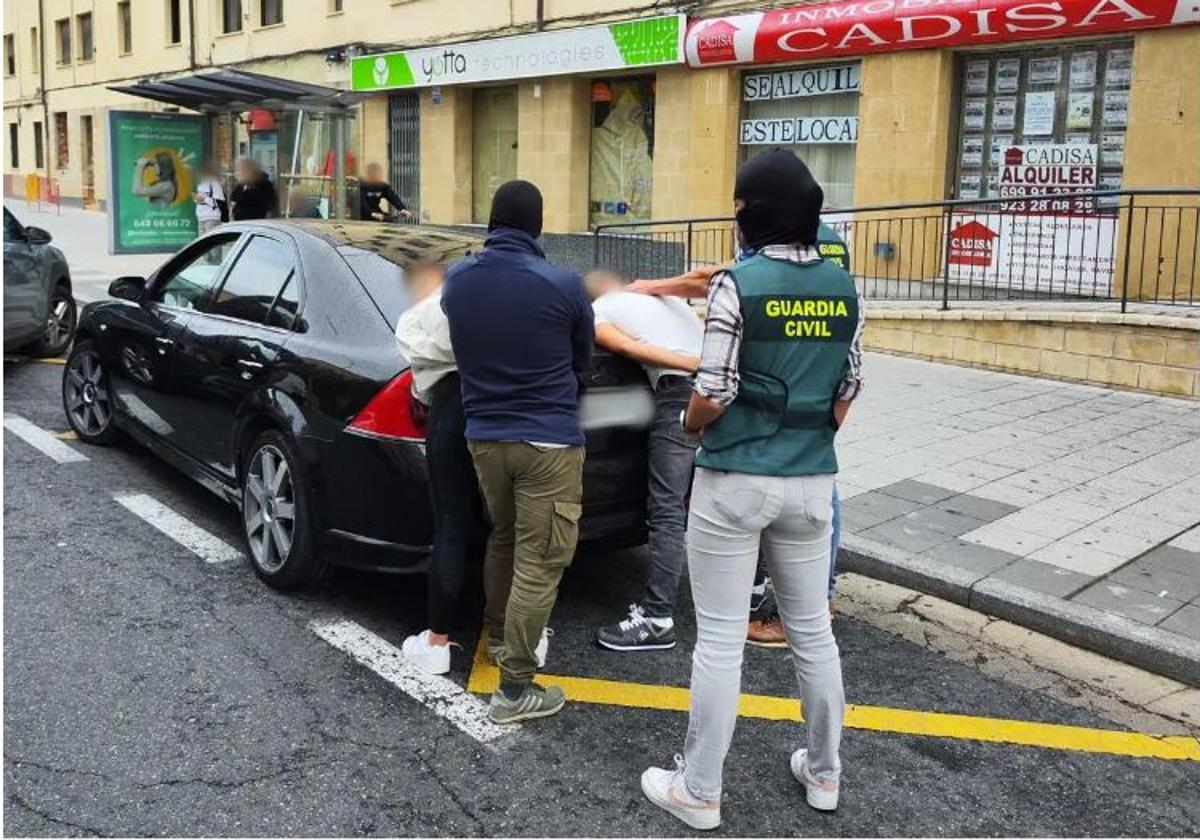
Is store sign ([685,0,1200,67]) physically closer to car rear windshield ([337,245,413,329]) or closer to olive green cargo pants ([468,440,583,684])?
car rear windshield ([337,245,413,329])

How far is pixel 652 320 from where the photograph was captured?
4215 mm

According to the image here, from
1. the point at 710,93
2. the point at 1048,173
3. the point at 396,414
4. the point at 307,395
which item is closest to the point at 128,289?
the point at 307,395

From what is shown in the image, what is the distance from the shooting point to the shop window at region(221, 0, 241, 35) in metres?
27.7

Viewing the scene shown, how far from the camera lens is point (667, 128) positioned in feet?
54.9

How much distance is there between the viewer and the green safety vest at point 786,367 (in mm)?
2885

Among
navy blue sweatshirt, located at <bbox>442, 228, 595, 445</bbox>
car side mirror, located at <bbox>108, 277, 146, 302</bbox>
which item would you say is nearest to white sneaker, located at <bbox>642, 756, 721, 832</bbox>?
navy blue sweatshirt, located at <bbox>442, 228, 595, 445</bbox>

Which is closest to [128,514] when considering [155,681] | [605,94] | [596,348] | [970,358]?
[155,681]

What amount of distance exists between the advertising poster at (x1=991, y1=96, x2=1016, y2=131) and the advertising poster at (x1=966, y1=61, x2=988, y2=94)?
238mm

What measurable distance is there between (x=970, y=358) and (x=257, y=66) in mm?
21065

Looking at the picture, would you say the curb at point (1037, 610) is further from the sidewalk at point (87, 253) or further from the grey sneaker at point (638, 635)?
the sidewalk at point (87, 253)

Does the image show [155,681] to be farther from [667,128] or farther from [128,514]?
[667,128]

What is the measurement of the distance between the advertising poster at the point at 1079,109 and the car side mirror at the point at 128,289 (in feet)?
32.4

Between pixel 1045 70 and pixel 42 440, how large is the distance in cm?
1062

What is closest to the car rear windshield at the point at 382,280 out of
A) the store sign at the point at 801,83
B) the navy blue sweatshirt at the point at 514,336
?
the navy blue sweatshirt at the point at 514,336
